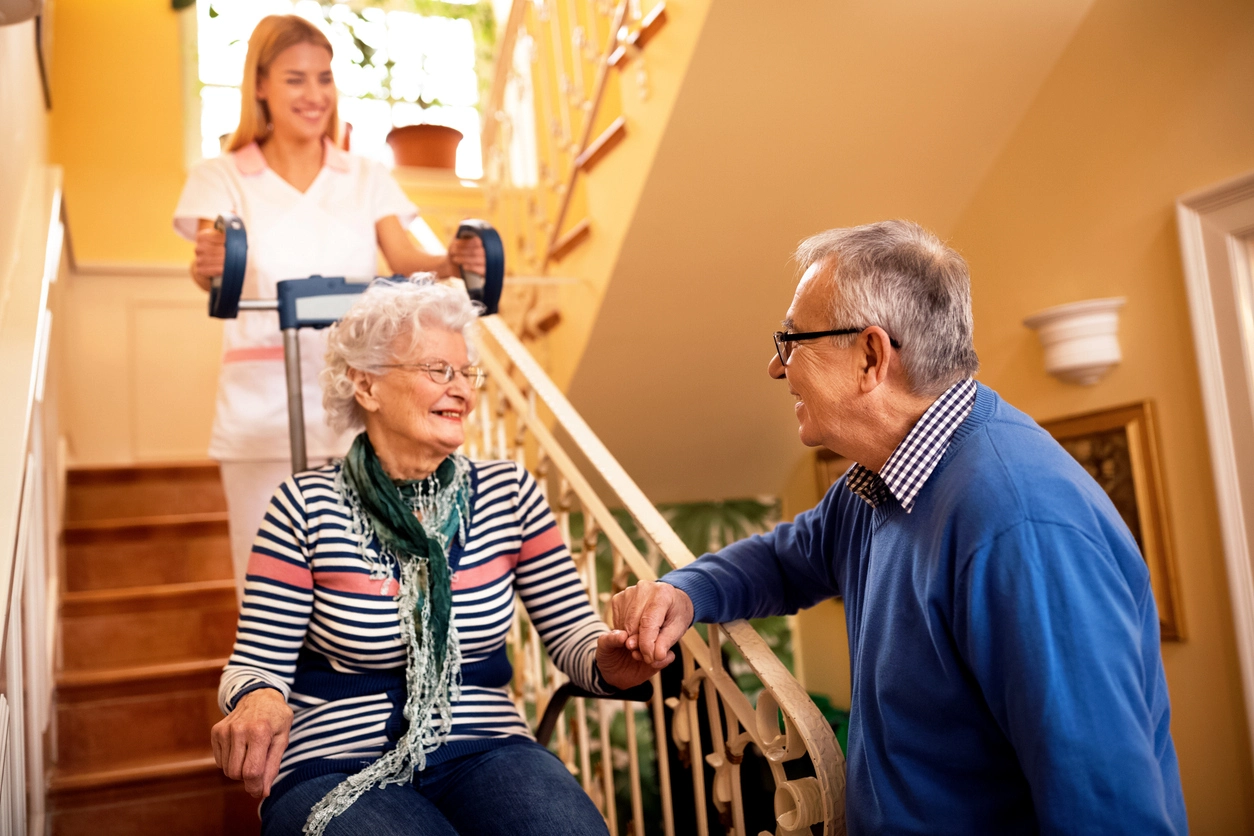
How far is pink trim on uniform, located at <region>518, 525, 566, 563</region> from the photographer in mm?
1729

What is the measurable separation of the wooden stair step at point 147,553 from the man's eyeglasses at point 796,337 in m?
2.22

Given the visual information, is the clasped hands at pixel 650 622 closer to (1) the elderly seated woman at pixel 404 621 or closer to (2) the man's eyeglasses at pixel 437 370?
(1) the elderly seated woman at pixel 404 621

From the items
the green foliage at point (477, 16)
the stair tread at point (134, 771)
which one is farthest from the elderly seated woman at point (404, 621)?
the green foliage at point (477, 16)

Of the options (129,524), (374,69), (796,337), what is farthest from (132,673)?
(374,69)

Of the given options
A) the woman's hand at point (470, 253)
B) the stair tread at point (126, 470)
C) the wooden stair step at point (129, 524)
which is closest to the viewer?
the woman's hand at point (470, 253)

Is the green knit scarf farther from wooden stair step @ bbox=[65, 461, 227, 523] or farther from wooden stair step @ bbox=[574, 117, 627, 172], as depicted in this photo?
wooden stair step @ bbox=[65, 461, 227, 523]

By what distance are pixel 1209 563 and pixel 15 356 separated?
269 centimetres

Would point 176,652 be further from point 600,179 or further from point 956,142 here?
point 956,142

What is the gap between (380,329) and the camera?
170 centimetres

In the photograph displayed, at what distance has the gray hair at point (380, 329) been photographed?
1.70 meters

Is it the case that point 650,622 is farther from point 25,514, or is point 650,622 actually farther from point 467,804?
point 25,514

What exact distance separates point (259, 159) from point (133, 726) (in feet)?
4.45

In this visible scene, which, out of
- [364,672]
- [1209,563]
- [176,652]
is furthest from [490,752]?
[1209,563]

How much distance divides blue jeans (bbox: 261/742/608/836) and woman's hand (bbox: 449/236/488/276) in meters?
1.07
